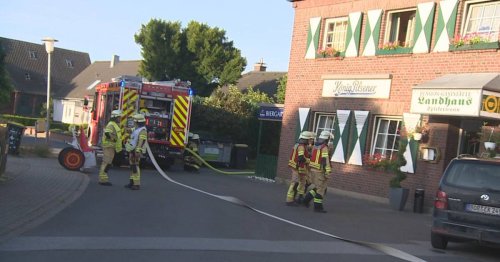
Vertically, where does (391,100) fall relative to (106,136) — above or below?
above

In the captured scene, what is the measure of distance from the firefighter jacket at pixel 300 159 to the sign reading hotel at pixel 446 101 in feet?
10.6

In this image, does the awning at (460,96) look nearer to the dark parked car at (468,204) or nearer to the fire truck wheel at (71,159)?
the dark parked car at (468,204)

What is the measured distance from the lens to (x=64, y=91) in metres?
61.6

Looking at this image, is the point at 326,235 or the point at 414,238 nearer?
the point at 326,235

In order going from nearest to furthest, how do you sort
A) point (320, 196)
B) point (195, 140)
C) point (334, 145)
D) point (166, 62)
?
point (320, 196) → point (334, 145) → point (195, 140) → point (166, 62)

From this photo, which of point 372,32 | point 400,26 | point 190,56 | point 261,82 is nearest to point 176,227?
point 372,32

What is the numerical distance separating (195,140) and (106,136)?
311 inches

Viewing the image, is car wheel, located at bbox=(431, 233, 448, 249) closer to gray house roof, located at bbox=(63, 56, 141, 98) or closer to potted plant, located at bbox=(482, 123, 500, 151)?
potted plant, located at bbox=(482, 123, 500, 151)

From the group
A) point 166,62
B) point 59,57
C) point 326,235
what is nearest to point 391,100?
point 326,235

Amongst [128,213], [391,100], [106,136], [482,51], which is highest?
[482,51]

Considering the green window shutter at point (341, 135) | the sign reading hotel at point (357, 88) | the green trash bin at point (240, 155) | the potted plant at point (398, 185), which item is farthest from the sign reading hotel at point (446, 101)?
the green trash bin at point (240, 155)

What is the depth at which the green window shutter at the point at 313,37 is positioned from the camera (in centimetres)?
1969

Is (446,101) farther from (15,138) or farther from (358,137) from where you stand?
(15,138)

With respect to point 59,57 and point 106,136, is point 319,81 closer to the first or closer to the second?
point 106,136
